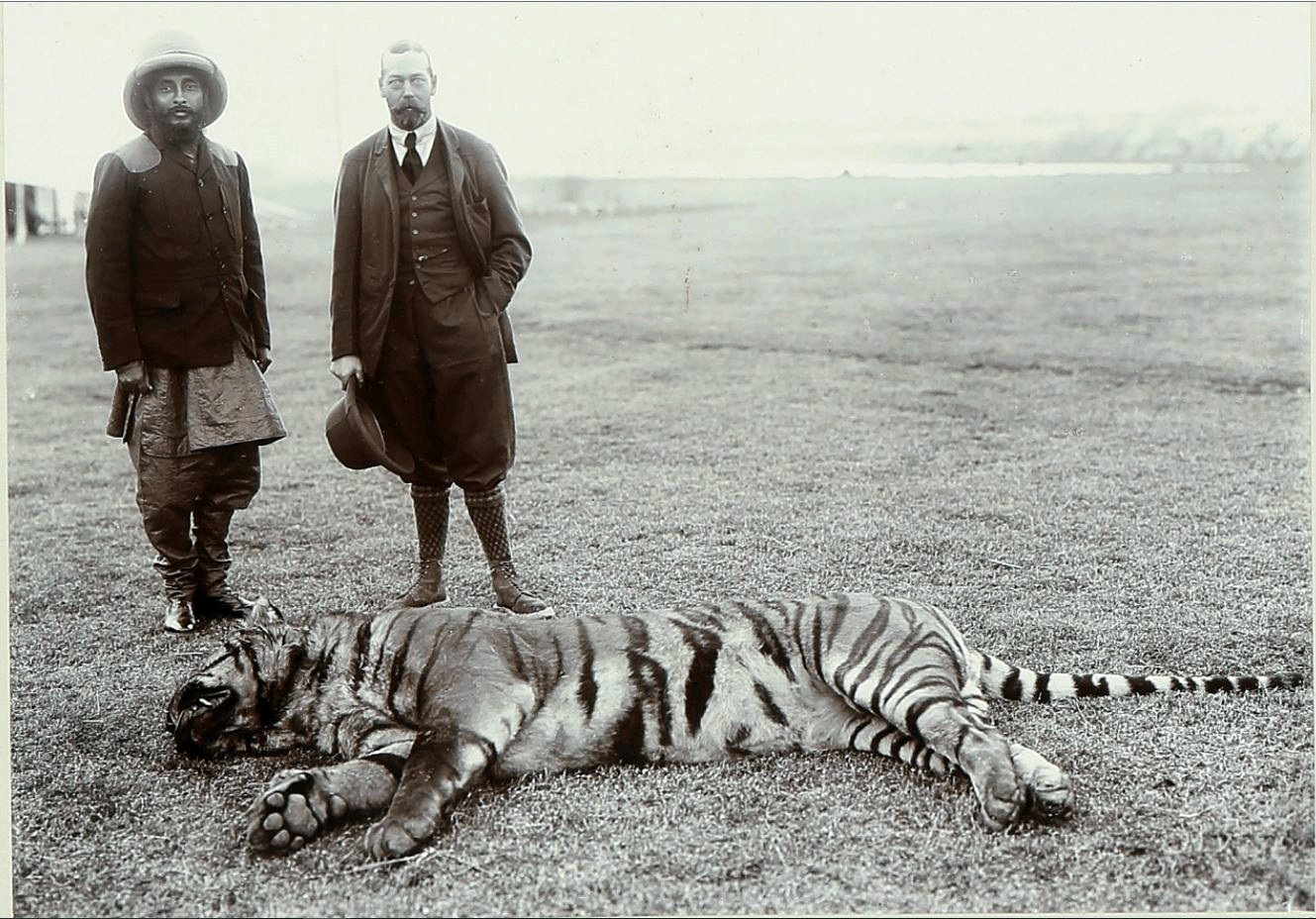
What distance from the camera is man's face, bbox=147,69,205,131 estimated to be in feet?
12.7

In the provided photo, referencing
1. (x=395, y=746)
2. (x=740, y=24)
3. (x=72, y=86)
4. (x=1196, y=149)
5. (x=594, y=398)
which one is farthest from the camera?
(x=1196, y=149)

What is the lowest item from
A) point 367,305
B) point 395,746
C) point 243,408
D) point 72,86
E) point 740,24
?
point 395,746

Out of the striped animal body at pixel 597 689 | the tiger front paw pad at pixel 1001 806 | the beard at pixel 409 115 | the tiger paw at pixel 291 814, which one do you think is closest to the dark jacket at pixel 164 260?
the beard at pixel 409 115

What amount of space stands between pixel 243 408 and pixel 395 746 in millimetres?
1659

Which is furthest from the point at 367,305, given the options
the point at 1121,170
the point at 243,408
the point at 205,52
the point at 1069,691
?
the point at 1121,170

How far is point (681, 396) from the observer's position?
23.5 ft

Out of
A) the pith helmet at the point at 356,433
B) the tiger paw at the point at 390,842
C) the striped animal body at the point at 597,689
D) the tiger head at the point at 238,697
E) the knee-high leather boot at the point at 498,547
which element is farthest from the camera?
the knee-high leather boot at the point at 498,547

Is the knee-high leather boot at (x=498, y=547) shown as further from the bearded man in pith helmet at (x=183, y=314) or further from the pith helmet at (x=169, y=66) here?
the pith helmet at (x=169, y=66)

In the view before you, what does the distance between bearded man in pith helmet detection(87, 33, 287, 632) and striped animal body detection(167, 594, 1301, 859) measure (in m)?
1.17

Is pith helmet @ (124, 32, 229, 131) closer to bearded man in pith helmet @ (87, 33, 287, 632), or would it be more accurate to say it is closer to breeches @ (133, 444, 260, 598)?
bearded man in pith helmet @ (87, 33, 287, 632)

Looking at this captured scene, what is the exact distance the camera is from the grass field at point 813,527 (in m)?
2.72

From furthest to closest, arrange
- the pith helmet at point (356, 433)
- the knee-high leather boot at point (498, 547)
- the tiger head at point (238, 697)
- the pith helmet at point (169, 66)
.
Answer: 1. the knee-high leather boot at point (498, 547)
2. the pith helmet at point (356, 433)
3. the pith helmet at point (169, 66)
4. the tiger head at point (238, 697)

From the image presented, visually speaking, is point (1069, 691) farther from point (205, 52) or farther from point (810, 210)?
point (810, 210)

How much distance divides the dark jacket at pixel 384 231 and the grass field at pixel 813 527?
1.06 m
